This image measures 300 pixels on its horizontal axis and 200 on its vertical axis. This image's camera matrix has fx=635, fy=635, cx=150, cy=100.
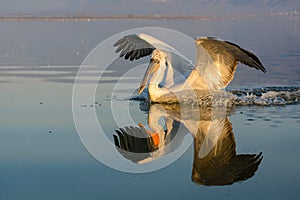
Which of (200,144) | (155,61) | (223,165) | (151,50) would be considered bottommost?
(223,165)

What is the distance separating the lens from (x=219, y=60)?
9.71m

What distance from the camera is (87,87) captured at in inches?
453

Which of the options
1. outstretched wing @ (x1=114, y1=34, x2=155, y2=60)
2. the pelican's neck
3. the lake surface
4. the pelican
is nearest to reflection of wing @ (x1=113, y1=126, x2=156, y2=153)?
the lake surface

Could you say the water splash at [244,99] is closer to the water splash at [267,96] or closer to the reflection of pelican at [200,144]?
the water splash at [267,96]

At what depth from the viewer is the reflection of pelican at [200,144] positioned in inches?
237

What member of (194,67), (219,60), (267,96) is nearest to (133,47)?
(194,67)

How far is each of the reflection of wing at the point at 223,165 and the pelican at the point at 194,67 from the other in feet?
7.34

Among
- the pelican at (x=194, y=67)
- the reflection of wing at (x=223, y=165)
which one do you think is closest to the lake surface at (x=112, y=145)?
the reflection of wing at (x=223, y=165)

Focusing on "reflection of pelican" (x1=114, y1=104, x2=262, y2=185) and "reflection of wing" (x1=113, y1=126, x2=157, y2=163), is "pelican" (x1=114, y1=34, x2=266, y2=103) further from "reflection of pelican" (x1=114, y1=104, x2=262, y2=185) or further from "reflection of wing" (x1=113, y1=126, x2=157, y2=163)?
"reflection of wing" (x1=113, y1=126, x2=157, y2=163)

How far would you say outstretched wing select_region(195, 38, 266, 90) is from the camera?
8953 millimetres

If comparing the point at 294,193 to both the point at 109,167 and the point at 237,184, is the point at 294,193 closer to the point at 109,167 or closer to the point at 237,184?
the point at 237,184

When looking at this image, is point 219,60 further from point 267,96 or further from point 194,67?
point 267,96

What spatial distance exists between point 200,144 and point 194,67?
3.05 metres

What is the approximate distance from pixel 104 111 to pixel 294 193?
4395mm
